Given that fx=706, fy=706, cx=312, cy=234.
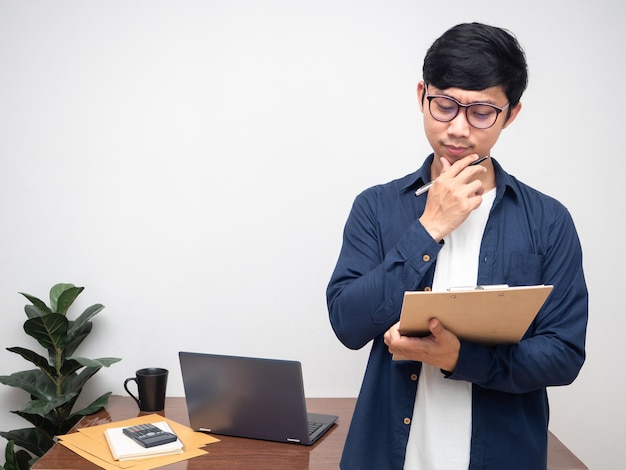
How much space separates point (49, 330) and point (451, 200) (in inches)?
60.2

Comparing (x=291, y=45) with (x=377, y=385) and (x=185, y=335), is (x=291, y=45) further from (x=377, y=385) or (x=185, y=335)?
(x=377, y=385)

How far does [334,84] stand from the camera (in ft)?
8.21

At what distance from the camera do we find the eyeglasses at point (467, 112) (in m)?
1.44

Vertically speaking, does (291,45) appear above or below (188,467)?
above

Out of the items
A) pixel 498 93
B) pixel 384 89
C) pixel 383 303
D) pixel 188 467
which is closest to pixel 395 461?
pixel 383 303

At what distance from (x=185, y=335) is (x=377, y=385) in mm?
1208

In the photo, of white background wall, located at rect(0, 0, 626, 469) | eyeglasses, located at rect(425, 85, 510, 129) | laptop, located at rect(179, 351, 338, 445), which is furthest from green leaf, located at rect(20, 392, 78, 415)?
eyeglasses, located at rect(425, 85, 510, 129)

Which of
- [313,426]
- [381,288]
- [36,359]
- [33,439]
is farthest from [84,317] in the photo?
[381,288]

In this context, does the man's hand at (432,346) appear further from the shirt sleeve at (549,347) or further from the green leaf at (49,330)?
the green leaf at (49,330)

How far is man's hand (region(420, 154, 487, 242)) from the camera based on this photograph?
1384mm

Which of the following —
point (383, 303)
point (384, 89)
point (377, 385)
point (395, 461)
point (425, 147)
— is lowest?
point (395, 461)

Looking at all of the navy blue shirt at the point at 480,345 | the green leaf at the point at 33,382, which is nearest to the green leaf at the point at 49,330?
the green leaf at the point at 33,382

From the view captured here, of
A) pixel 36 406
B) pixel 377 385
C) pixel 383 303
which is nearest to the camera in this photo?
pixel 383 303

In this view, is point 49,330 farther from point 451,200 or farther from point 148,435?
point 451,200
